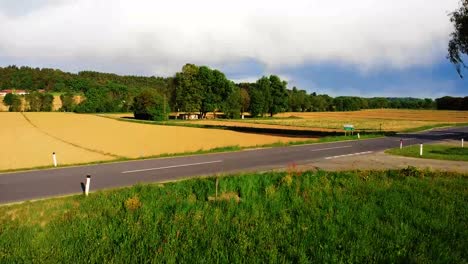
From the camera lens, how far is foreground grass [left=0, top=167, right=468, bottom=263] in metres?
7.86

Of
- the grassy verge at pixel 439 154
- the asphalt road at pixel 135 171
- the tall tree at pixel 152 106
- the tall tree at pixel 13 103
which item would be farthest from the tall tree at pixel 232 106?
the tall tree at pixel 13 103

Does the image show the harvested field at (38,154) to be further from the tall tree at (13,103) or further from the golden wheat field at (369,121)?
the tall tree at (13,103)

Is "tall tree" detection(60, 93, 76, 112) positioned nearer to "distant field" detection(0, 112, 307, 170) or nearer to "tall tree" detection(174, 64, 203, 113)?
"tall tree" detection(174, 64, 203, 113)

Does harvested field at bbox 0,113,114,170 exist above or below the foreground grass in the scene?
below

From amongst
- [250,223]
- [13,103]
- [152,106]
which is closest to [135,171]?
[250,223]

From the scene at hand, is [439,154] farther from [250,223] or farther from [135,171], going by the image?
[135,171]

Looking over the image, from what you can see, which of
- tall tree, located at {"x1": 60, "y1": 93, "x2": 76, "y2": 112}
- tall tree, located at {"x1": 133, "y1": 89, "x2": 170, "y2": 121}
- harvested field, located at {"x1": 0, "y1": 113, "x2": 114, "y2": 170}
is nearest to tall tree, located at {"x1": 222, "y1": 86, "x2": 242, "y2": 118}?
tall tree, located at {"x1": 133, "y1": 89, "x2": 170, "y2": 121}

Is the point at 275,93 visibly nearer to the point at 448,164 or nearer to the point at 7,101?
the point at 448,164

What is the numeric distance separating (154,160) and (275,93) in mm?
99748

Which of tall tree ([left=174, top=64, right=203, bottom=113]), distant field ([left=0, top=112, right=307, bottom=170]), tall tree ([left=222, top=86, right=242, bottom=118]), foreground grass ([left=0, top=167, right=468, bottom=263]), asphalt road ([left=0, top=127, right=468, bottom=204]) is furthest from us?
tall tree ([left=222, top=86, right=242, bottom=118])

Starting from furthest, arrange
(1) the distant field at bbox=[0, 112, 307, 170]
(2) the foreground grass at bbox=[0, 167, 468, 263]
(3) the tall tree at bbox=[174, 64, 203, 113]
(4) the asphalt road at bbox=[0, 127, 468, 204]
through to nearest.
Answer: (3) the tall tree at bbox=[174, 64, 203, 113] → (1) the distant field at bbox=[0, 112, 307, 170] → (4) the asphalt road at bbox=[0, 127, 468, 204] → (2) the foreground grass at bbox=[0, 167, 468, 263]

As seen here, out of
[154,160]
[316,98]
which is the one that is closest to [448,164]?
[154,160]

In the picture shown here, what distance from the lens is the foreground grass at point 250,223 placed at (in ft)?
25.8

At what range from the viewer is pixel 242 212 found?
34.6 ft
